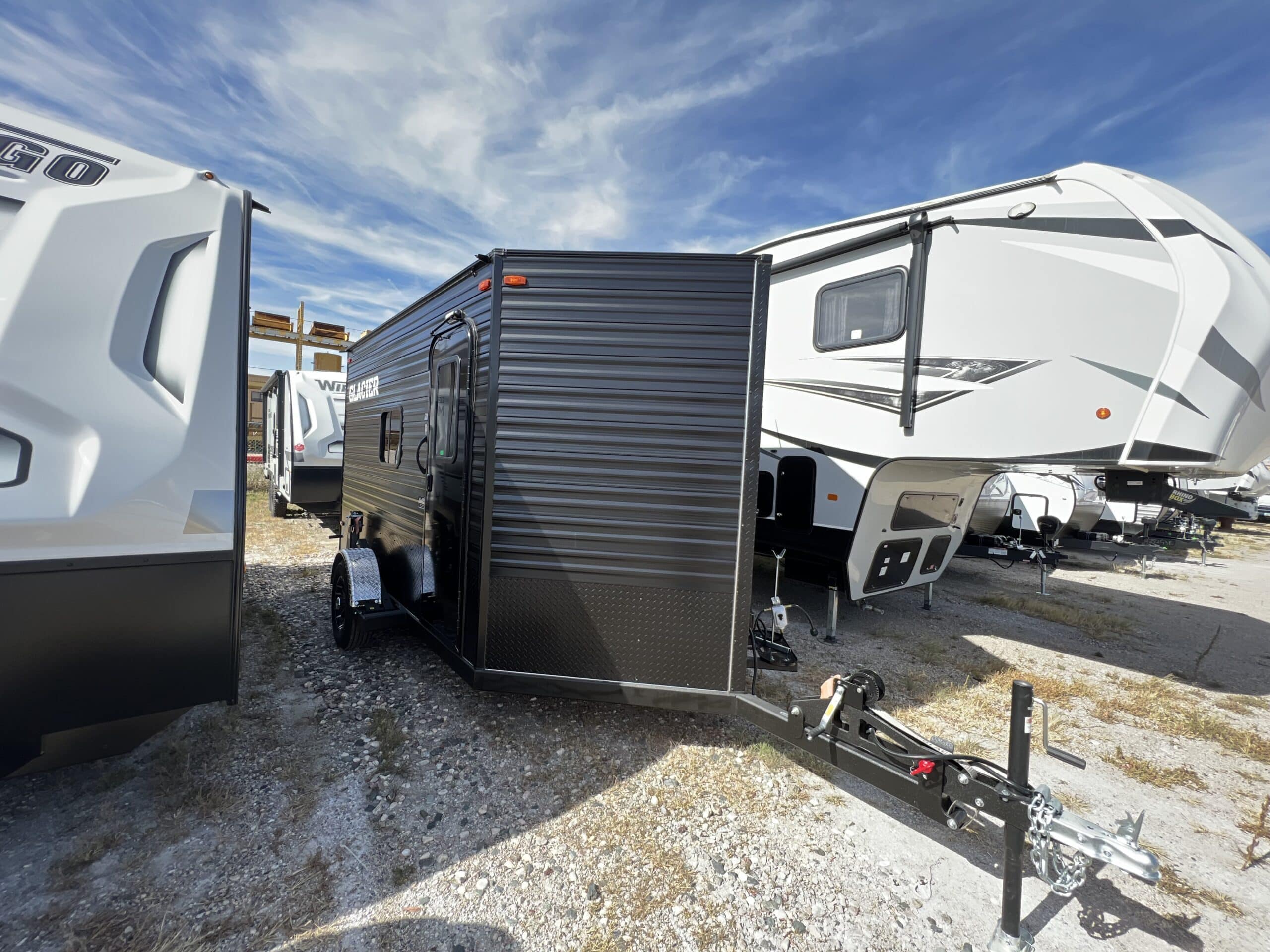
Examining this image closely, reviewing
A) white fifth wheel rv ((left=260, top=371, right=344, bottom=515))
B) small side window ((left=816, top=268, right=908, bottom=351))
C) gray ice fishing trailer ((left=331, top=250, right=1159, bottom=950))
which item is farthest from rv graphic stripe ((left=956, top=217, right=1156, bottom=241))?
white fifth wheel rv ((left=260, top=371, right=344, bottom=515))

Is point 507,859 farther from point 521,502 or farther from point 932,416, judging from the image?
point 932,416

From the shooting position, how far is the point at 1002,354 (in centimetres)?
417

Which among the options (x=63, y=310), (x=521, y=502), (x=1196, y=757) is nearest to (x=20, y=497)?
(x=63, y=310)

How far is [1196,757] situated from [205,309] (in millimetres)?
6045

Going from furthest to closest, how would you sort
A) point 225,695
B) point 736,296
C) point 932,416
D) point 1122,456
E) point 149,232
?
point 932,416 < point 1122,456 < point 736,296 < point 225,695 < point 149,232

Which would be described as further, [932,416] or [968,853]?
[932,416]

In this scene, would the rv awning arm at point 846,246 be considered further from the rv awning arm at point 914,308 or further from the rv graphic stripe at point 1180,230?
the rv graphic stripe at point 1180,230

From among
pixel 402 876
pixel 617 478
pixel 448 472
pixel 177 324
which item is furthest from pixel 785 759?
pixel 177 324

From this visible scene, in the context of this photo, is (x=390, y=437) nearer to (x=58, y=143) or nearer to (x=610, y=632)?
(x=610, y=632)

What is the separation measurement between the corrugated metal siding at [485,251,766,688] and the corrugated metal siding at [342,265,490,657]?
0.65 feet

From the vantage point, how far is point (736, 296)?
3.18 meters

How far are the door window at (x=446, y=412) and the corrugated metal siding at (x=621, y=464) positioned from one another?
0.59 meters

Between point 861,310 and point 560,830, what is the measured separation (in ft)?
14.4

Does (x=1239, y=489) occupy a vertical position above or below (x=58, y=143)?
below
